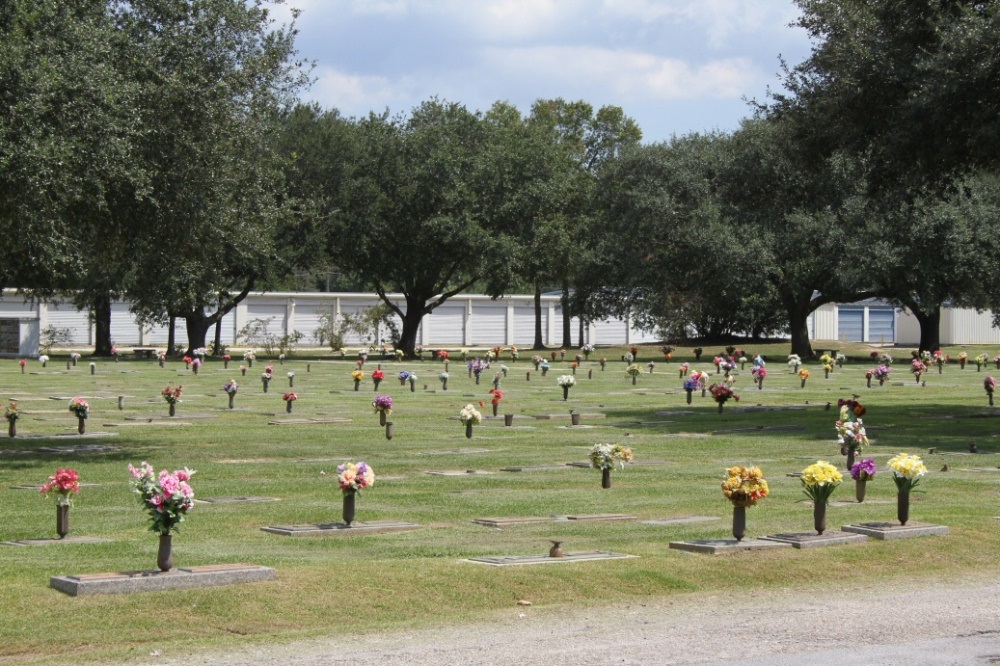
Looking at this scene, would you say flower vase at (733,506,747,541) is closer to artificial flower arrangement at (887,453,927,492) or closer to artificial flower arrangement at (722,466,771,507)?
artificial flower arrangement at (722,466,771,507)

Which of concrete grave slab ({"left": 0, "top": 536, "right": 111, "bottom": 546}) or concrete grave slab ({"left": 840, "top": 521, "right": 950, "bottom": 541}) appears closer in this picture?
concrete grave slab ({"left": 0, "top": 536, "right": 111, "bottom": 546})

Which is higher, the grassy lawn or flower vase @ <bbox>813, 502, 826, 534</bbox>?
flower vase @ <bbox>813, 502, 826, 534</bbox>

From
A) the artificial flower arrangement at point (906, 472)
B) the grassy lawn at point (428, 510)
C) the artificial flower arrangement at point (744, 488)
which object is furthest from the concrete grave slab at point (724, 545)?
the artificial flower arrangement at point (906, 472)

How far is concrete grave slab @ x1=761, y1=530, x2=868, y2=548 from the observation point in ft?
47.8

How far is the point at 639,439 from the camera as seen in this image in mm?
28734

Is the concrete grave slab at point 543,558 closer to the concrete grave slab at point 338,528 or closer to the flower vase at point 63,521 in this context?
the concrete grave slab at point 338,528

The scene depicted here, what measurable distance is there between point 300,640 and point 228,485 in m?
10.3

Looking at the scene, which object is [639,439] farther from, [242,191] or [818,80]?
[818,80]

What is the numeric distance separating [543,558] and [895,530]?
164 inches

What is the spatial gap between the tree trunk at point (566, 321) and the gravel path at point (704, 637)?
75.0m

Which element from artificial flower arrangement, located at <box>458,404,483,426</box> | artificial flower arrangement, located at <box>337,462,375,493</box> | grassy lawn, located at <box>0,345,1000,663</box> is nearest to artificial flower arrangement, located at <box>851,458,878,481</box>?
grassy lawn, located at <box>0,345,1000,663</box>

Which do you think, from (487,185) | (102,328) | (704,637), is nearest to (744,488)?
(704,637)

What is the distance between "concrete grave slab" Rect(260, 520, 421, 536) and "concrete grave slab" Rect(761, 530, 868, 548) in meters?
4.19

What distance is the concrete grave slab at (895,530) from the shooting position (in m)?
15.1
